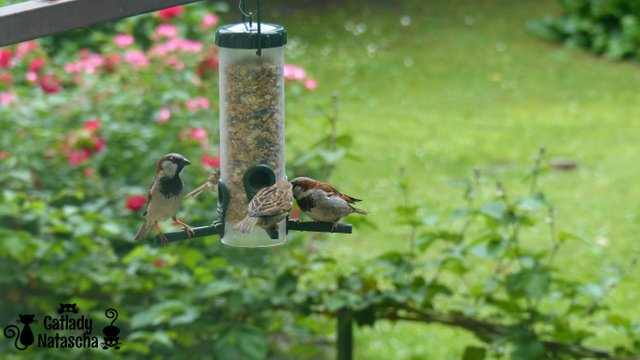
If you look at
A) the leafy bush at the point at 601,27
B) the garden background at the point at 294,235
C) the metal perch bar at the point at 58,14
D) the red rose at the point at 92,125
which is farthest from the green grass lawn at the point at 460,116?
the metal perch bar at the point at 58,14

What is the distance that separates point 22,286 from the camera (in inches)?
159

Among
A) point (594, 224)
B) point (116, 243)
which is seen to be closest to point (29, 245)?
point (116, 243)

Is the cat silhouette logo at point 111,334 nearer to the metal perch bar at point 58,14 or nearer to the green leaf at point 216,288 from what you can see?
the green leaf at point 216,288

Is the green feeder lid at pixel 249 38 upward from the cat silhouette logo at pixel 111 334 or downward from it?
upward

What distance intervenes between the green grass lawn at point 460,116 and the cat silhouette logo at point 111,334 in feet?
3.43

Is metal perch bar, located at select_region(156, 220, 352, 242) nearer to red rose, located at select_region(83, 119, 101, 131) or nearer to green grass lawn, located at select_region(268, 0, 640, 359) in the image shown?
green grass lawn, located at select_region(268, 0, 640, 359)

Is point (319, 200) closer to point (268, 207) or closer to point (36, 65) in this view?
point (268, 207)

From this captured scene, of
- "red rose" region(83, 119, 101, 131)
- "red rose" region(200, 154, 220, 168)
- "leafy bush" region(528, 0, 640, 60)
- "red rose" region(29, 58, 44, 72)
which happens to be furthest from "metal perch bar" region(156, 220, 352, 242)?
"leafy bush" region(528, 0, 640, 60)

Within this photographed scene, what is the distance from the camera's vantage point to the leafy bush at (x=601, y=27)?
12133 millimetres

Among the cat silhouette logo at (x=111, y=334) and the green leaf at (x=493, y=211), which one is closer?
the green leaf at (x=493, y=211)

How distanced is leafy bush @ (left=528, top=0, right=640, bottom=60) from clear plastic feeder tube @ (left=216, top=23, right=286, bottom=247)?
9624 millimetres

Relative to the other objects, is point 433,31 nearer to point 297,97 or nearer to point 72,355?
point 297,97

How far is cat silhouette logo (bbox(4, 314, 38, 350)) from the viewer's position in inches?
157

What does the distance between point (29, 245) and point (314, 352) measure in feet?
3.44
